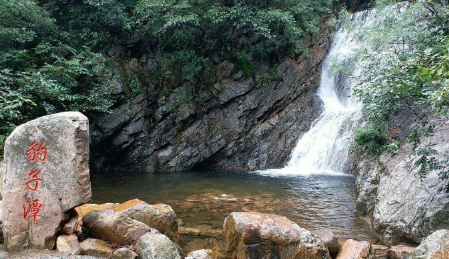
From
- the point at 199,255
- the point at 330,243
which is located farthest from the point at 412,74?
the point at 199,255

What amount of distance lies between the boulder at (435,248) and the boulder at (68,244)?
5.12 meters

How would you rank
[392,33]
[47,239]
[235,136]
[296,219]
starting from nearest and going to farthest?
1. [47,239]
2. [296,219]
3. [392,33]
4. [235,136]

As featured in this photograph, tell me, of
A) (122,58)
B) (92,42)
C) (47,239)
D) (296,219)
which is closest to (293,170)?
(296,219)

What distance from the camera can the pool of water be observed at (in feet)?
25.6

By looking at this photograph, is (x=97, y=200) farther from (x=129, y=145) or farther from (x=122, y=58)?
(x=122, y=58)

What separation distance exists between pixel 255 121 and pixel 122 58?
25.1 feet

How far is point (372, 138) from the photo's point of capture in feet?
32.1

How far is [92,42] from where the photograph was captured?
49.2 feet

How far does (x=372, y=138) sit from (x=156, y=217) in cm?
698

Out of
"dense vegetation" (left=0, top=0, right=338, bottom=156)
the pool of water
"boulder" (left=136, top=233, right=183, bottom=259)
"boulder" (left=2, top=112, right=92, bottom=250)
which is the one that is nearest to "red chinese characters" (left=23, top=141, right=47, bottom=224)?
"boulder" (left=2, top=112, right=92, bottom=250)

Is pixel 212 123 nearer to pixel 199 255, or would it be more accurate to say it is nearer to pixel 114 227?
pixel 199 255

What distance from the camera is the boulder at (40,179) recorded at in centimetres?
500

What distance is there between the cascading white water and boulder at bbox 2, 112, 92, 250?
36.4 ft

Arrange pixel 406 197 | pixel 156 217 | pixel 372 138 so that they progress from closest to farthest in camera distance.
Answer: pixel 156 217
pixel 406 197
pixel 372 138
